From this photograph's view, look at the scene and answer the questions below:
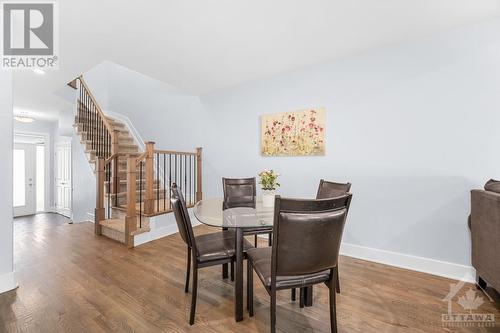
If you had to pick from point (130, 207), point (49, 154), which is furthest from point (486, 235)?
point (49, 154)

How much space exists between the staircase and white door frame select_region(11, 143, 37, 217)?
259 centimetres

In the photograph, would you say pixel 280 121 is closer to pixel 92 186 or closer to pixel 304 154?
pixel 304 154

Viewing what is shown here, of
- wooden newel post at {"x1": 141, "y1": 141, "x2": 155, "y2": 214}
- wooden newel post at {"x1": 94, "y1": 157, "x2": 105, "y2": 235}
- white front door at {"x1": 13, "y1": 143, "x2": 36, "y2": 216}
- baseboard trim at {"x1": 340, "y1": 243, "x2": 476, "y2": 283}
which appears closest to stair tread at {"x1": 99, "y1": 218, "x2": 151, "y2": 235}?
wooden newel post at {"x1": 94, "y1": 157, "x2": 105, "y2": 235}

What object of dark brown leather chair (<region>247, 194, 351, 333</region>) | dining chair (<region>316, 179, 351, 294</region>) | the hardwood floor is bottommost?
the hardwood floor

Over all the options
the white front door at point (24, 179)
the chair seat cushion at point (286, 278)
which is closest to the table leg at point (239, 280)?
the chair seat cushion at point (286, 278)

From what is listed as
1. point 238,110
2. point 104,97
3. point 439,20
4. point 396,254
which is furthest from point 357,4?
point 104,97

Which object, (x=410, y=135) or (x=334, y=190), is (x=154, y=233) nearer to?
(x=334, y=190)

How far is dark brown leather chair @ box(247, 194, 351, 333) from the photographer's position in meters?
1.30

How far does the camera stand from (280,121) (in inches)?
134

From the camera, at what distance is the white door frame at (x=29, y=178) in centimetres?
608

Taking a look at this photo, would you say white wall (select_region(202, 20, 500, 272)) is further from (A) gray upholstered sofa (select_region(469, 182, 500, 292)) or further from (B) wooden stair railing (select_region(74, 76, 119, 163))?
(B) wooden stair railing (select_region(74, 76, 119, 163))

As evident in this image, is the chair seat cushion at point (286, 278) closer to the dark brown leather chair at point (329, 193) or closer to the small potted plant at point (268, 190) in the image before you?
the dark brown leather chair at point (329, 193)

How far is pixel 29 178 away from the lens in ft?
20.5

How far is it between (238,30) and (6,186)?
266cm
